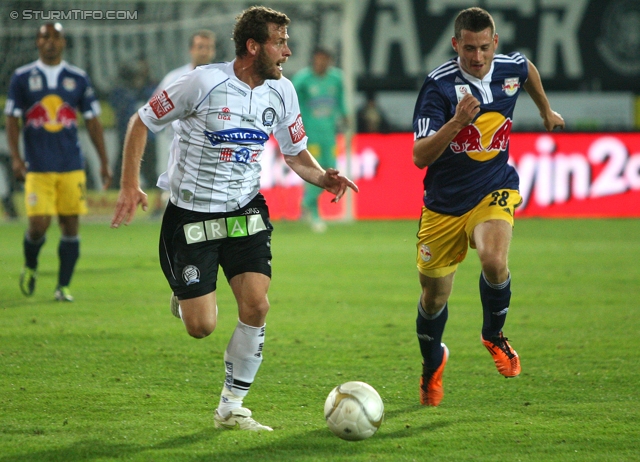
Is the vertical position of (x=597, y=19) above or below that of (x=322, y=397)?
above

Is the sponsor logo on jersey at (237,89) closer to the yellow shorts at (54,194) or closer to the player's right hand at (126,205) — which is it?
the player's right hand at (126,205)

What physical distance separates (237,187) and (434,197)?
119 cm

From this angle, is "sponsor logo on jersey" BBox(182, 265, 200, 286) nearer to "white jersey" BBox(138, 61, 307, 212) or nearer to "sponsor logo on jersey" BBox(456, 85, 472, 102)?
"white jersey" BBox(138, 61, 307, 212)

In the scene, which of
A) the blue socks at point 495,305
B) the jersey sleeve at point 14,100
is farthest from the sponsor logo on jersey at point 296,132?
the jersey sleeve at point 14,100

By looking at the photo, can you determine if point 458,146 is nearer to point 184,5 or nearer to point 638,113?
point 184,5

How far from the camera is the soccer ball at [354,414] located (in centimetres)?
418

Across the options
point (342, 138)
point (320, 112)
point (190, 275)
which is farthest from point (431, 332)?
point (342, 138)

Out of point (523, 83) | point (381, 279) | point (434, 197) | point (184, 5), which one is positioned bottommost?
point (381, 279)

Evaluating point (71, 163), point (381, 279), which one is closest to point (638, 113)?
point (381, 279)

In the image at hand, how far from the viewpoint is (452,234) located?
17.1 feet

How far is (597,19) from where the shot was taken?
25.6 meters

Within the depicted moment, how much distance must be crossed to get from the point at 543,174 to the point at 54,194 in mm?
9609

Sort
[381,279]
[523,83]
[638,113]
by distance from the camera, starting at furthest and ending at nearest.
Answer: [638,113] < [381,279] < [523,83]

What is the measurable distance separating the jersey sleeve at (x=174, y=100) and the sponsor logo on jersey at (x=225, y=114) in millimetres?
118
